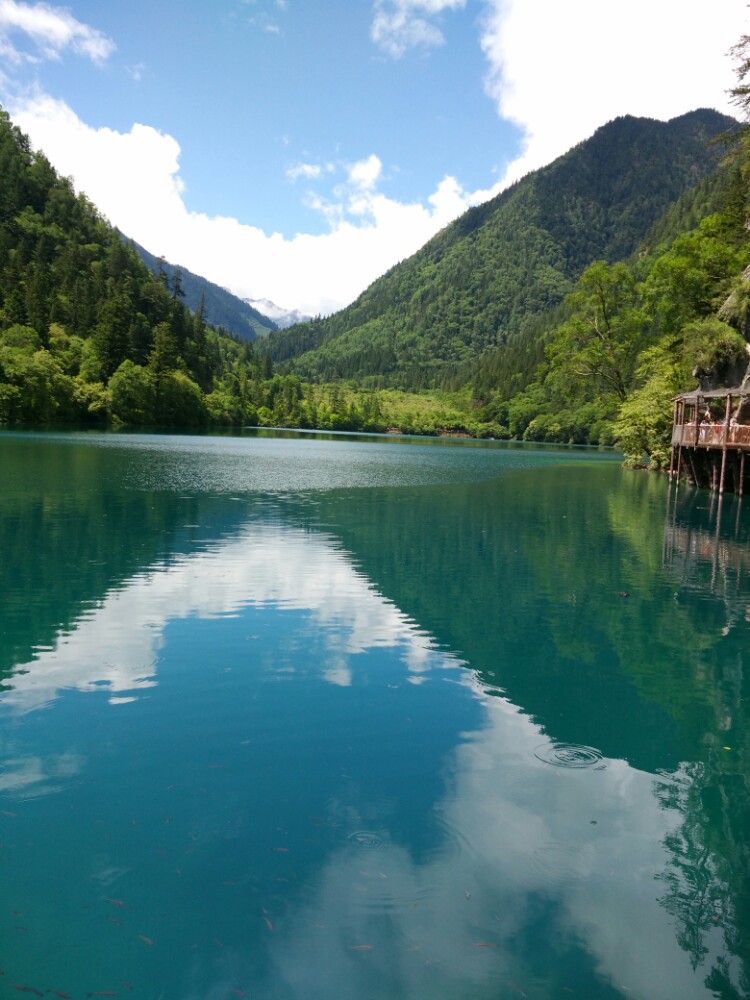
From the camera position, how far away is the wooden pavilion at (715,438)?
3359 cm

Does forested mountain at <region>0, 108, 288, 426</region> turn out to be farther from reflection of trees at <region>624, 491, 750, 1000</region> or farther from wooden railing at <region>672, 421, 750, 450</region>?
reflection of trees at <region>624, 491, 750, 1000</region>

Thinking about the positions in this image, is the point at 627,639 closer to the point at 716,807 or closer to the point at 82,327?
the point at 716,807

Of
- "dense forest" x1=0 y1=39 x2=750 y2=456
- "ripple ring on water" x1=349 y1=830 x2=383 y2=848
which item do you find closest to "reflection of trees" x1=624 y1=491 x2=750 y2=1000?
"ripple ring on water" x1=349 y1=830 x2=383 y2=848

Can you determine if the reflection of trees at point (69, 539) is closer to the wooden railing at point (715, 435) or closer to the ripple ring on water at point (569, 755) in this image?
the ripple ring on water at point (569, 755)

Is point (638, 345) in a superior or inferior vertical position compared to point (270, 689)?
superior

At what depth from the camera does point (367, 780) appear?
6.35 meters

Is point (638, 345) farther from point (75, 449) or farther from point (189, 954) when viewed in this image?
point (189, 954)

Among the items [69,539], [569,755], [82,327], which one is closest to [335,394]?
[82,327]

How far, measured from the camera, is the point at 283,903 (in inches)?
180

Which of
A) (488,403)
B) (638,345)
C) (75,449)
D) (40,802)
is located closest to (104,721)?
(40,802)

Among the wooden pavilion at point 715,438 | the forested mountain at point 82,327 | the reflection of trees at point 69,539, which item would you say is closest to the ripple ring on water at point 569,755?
the reflection of trees at point 69,539

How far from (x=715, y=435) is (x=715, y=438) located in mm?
166

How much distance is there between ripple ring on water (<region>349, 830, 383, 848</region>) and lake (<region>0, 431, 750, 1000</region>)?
0.08 ft

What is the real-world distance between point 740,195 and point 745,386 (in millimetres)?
19959
